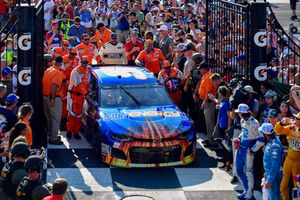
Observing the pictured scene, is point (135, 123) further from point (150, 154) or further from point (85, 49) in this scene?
point (85, 49)

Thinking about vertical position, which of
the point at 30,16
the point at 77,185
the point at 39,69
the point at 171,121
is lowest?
the point at 77,185

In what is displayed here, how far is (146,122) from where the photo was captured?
1310 centimetres

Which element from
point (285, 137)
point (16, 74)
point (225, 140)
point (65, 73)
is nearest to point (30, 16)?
point (16, 74)

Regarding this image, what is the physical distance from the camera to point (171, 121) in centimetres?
1327

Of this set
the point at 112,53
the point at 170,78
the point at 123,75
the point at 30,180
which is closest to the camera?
the point at 30,180

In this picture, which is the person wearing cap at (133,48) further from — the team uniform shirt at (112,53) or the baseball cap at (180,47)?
the baseball cap at (180,47)

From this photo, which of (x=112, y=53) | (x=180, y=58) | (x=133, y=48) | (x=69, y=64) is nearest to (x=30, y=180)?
(x=69, y=64)

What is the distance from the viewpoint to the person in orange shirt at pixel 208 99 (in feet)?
47.0

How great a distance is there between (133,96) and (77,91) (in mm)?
1315

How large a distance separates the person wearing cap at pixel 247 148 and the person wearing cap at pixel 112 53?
723 cm

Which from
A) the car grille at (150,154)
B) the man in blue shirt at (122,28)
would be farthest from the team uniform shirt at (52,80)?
the man in blue shirt at (122,28)

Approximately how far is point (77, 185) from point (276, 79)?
17.2 feet

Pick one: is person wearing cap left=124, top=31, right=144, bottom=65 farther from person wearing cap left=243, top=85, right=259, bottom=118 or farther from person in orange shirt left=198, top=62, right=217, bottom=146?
person wearing cap left=243, top=85, right=259, bottom=118

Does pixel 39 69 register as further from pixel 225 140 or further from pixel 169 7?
pixel 169 7
